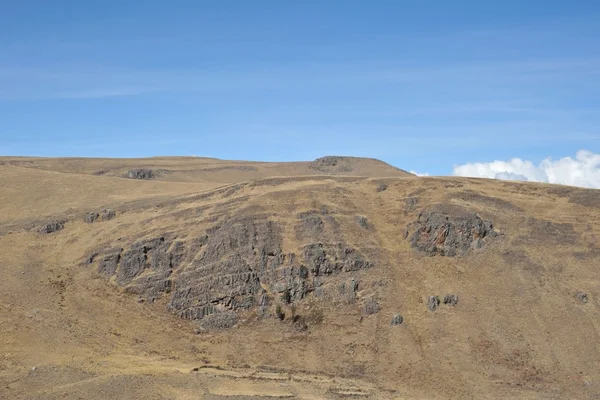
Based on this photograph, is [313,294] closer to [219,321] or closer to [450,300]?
[219,321]

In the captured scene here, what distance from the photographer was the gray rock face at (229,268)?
251 feet

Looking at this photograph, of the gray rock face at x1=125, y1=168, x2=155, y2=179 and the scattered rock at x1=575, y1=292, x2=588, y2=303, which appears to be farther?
the gray rock face at x1=125, y1=168, x2=155, y2=179

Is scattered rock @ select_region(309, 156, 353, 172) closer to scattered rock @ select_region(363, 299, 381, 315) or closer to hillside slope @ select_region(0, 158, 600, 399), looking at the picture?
hillside slope @ select_region(0, 158, 600, 399)

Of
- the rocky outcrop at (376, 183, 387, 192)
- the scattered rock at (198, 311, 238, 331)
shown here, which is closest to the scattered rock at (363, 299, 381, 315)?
the scattered rock at (198, 311, 238, 331)

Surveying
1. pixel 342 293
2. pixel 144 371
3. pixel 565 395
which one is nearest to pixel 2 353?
pixel 144 371

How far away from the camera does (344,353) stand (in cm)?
6906

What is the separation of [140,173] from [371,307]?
102 m

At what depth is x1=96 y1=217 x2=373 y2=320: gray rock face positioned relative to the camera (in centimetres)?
7644

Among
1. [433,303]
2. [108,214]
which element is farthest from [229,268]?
[108,214]

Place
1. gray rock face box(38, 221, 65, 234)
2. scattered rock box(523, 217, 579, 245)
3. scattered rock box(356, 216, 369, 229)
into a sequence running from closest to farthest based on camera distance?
1. scattered rock box(523, 217, 579, 245)
2. scattered rock box(356, 216, 369, 229)
3. gray rock face box(38, 221, 65, 234)

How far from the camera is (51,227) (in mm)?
93188

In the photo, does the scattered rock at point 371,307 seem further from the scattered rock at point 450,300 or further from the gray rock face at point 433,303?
the scattered rock at point 450,300

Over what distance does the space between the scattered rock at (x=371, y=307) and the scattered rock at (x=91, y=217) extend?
43.3 m

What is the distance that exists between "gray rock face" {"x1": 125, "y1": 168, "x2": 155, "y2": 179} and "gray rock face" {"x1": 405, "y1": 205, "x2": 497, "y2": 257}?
9414 cm
